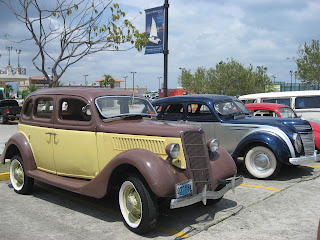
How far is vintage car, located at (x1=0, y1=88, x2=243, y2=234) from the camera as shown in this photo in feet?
12.7

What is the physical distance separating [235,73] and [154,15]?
30.5 meters

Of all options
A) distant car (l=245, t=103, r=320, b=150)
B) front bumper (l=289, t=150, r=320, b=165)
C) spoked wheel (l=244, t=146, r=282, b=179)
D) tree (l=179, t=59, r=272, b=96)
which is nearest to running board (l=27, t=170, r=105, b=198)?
spoked wheel (l=244, t=146, r=282, b=179)

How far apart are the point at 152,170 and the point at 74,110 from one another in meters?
1.96

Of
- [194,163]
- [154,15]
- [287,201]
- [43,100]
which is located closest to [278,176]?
[287,201]

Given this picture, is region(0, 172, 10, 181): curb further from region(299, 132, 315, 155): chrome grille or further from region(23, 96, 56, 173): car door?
region(299, 132, 315, 155): chrome grille

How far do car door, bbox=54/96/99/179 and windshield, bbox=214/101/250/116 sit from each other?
3.52 m

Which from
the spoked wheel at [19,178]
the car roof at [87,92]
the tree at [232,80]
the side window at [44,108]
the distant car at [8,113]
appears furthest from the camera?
the tree at [232,80]

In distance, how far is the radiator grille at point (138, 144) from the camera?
410cm

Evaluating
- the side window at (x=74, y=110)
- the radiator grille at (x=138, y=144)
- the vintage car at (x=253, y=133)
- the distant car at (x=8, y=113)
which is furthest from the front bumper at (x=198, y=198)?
the distant car at (x=8, y=113)

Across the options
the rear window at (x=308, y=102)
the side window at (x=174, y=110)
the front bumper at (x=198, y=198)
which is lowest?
the front bumper at (x=198, y=198)

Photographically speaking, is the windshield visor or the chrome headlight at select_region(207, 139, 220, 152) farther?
the windshield visor

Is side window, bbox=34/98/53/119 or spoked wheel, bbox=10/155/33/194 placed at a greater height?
side window, bbox=34/98/53/119

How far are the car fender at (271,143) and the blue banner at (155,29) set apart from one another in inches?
202

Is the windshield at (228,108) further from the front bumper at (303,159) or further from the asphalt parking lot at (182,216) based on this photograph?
the asphalt parking lot at (182,216)
